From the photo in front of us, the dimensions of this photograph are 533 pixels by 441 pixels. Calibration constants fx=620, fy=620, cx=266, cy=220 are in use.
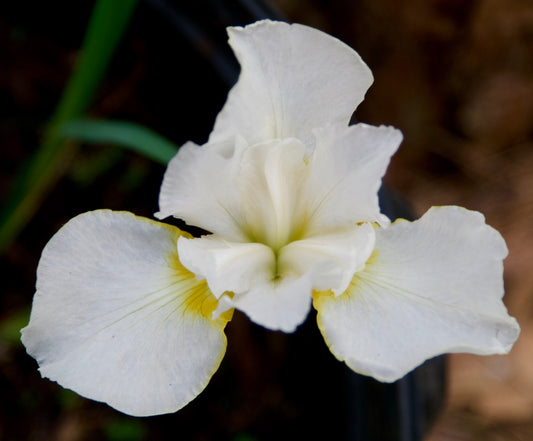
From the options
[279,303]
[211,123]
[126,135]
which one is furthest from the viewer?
[211,123]

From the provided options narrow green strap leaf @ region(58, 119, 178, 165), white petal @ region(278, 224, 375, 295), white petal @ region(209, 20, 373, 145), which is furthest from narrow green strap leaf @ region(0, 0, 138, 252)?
white petal @ region(278, 224, 375, 295)

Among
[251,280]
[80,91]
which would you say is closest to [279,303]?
[251,280]

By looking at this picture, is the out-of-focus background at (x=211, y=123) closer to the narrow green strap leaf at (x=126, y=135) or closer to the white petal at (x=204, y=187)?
the narrow green strap leaf at (x=126, y=135)

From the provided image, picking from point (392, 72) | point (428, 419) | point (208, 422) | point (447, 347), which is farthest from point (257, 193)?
point (392, 72)

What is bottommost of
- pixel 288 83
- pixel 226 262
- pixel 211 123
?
pixel 211 123

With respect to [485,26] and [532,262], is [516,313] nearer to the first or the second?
[532,262]

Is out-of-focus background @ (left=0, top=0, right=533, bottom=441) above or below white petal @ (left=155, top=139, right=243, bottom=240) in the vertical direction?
below

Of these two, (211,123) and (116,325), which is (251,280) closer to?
(116,325)

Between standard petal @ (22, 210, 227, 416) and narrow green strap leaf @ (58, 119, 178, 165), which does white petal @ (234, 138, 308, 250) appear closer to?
standard petal @ (22, 210, 227, 416)
